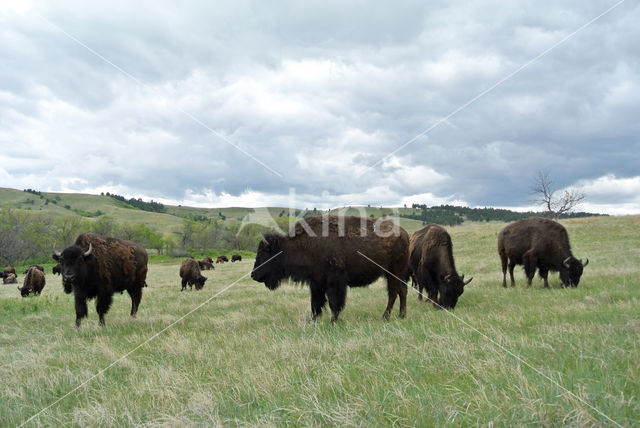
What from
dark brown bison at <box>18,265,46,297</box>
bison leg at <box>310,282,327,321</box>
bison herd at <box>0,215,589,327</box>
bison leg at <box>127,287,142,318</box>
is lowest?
dark brown bison at <box>18,265,46,297</box>

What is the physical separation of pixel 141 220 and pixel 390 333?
19382cm

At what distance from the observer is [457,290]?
→ 9.67 m

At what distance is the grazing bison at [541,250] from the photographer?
12406mm

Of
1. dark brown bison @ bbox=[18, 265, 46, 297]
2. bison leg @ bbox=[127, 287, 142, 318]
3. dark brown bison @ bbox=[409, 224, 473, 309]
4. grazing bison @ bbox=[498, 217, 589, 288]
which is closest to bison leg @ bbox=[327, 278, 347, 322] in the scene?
dark brown bison @ bbox=[409, 224, 473, 309]

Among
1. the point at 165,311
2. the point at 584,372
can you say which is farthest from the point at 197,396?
the point at 165,311

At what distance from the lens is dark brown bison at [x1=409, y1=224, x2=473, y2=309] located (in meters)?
9.73

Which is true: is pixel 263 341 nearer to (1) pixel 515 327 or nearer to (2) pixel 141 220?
(1) pixel 515 327

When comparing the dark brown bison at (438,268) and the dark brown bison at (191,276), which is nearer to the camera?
the dark brown bison at (438,268)

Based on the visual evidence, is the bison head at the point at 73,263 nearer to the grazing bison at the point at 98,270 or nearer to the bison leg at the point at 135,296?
the grazing bison at the point at 98,270

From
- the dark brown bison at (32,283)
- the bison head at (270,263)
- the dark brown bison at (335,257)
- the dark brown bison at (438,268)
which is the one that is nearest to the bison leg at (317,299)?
the dark brown bison at (335,257)

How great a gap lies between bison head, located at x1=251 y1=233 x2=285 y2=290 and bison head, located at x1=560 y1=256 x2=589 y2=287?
32.6 feet

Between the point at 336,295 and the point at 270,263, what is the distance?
2103 mm

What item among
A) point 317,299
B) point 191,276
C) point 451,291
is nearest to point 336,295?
point 317,299

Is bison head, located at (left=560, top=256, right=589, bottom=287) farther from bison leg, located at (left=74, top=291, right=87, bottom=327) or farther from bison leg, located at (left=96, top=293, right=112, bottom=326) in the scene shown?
bison leg, located at (left=74, top=291, right=87, bottom=327)
